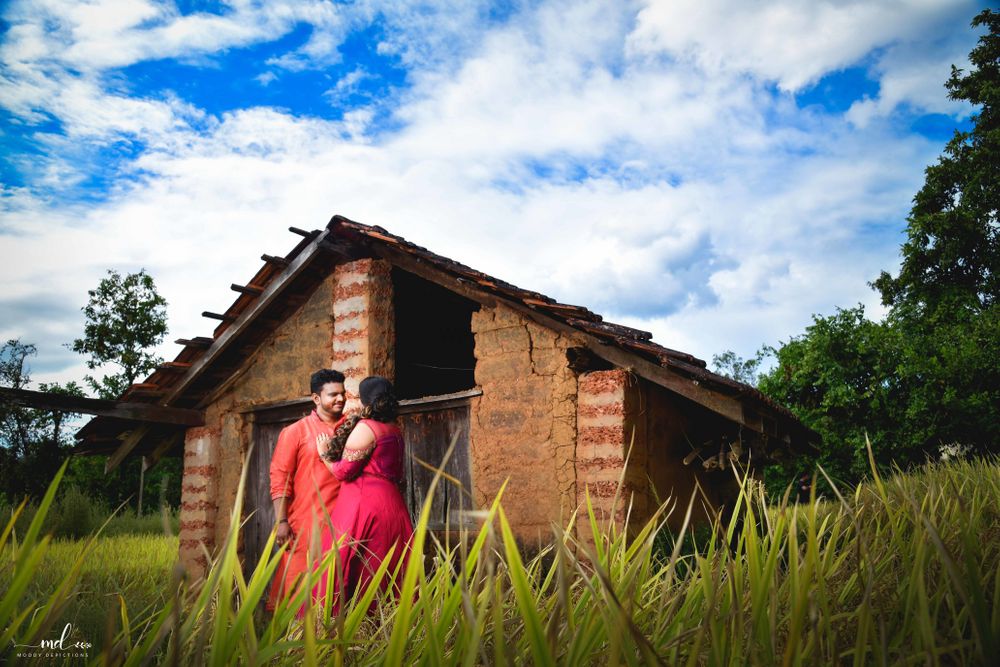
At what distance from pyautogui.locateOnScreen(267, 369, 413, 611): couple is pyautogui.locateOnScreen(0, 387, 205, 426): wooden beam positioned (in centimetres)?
350

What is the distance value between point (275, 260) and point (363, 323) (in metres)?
1.15

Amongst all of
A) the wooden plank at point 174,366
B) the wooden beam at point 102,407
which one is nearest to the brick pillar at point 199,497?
the wooden beam at point 102,407

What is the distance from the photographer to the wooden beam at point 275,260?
23.2ft

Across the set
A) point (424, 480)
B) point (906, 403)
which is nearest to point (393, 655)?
point (424, 480)

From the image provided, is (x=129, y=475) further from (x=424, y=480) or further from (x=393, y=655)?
(x=393, y=655)

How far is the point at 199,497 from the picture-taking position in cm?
806

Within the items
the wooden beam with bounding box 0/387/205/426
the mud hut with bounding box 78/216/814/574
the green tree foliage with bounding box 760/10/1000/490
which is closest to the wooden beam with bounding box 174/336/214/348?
the mud hut with bounding box 78/216/814/574

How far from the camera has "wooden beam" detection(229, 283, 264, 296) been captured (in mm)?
7219

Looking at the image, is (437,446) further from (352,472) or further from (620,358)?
(352,472)

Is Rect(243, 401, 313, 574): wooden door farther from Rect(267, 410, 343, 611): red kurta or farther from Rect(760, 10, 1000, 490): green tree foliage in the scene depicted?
Rect(760, 10, 1000, 490): green tree foliage

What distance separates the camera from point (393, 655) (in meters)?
1.12

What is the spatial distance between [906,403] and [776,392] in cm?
215

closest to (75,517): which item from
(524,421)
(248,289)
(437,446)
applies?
(248,289)

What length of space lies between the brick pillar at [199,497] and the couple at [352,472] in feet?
11.6
